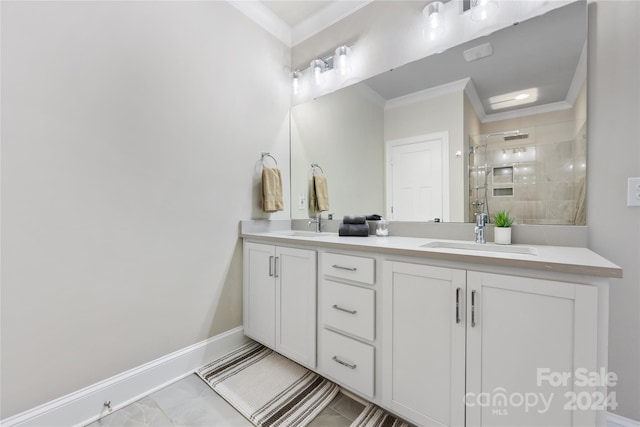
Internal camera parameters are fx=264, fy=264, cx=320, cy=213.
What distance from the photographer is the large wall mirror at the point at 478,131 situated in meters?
1.31

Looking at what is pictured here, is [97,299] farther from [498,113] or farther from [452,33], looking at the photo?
[452,33]

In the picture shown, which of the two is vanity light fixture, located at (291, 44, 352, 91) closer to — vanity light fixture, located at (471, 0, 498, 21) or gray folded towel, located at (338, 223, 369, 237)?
vanity light fixture, located at (471, 0, 498, 21)

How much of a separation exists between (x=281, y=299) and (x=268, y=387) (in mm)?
506

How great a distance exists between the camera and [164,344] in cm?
163

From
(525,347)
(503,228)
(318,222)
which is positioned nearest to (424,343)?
(525,347)

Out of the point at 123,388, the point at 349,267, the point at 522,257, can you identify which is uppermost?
the point at 522,257

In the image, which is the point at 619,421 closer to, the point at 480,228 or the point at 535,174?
the point at 480,228

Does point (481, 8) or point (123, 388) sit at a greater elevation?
point (481, 8)

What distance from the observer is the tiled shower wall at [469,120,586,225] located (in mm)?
1290

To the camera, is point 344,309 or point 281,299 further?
point 281,299

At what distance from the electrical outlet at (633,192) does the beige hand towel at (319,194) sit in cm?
172

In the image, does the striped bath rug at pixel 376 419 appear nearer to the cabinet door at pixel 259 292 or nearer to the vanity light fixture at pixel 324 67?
the cabinet door at pixel 259 292

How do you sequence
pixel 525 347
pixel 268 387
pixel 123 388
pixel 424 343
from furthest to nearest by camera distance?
Answer: pixel 268 387 → pixel 123 388 → pixel 424 343 → pixel 525 347

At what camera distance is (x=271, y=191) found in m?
2.14
